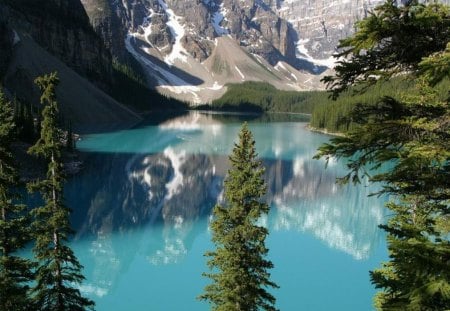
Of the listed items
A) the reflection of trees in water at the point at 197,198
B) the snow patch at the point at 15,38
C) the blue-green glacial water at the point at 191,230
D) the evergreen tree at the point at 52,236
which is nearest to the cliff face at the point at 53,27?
the snow patch at the point at 15,38

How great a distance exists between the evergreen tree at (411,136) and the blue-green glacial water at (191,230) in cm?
941

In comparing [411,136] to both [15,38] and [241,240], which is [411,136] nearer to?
[241,240]

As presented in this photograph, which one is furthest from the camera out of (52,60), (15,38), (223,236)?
(52,60)

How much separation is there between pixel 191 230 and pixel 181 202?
38.9 feet

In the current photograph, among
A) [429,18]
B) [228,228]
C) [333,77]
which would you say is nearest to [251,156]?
[228,228]

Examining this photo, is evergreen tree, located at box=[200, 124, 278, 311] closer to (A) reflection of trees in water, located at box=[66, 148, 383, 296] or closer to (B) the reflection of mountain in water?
(A) reflection of trees in water, located at box=[66, 148, 383, 296]

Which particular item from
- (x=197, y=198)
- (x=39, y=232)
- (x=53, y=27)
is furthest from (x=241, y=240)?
(x=53, y=27)

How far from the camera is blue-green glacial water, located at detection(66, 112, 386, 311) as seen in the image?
3450 cm

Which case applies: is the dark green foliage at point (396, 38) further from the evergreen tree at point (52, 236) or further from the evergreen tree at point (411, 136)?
the evergreen tree at point (52, 236)

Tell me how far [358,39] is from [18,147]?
69938 millimetres

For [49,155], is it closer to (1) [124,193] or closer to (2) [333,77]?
(2) [333,77]

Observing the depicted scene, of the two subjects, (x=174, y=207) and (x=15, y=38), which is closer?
(x=174, y=207)

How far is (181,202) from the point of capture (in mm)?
60719

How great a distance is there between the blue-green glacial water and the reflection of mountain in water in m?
0.14
